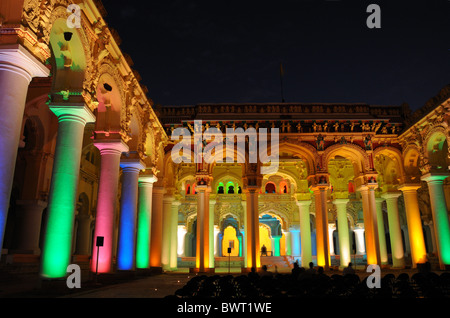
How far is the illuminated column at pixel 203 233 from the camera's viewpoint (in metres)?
17.8

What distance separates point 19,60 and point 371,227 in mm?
17086

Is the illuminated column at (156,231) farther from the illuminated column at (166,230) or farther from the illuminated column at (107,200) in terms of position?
the illuminated column at (107,200)

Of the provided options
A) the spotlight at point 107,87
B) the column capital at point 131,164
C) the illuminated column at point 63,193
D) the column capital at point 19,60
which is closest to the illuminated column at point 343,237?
the column capital at point 131,164

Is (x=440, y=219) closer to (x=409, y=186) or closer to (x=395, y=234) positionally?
(x=409, y=186)

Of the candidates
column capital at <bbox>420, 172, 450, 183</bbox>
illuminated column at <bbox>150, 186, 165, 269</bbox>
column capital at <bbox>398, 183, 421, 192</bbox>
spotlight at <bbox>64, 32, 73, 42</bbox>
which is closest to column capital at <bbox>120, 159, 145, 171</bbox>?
illuminated column at <bbox>150, 186, 165, 269</bbox>

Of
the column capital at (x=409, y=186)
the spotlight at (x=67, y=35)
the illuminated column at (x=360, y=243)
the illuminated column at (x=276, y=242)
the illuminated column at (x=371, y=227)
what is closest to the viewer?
the spotlight at (x=67, y=35)

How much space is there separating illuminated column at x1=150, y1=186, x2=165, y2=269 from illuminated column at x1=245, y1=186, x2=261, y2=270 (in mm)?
4476

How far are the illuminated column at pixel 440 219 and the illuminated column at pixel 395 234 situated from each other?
2899mm

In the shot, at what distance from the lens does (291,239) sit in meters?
28.3

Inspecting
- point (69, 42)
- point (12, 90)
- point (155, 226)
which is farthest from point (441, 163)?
point (12, 90)

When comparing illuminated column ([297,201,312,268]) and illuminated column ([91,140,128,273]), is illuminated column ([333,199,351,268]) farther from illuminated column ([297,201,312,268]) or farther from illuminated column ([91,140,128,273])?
illuminated column ([91,140,128,273])

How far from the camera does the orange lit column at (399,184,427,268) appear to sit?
1823 cm

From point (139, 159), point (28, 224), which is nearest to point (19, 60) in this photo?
point (139, 159)

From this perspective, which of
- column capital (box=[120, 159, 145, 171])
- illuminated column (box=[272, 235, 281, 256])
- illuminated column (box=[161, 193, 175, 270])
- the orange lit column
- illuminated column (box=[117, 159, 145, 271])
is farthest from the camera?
illuminated column (box=[272, 235, 281, 256])
